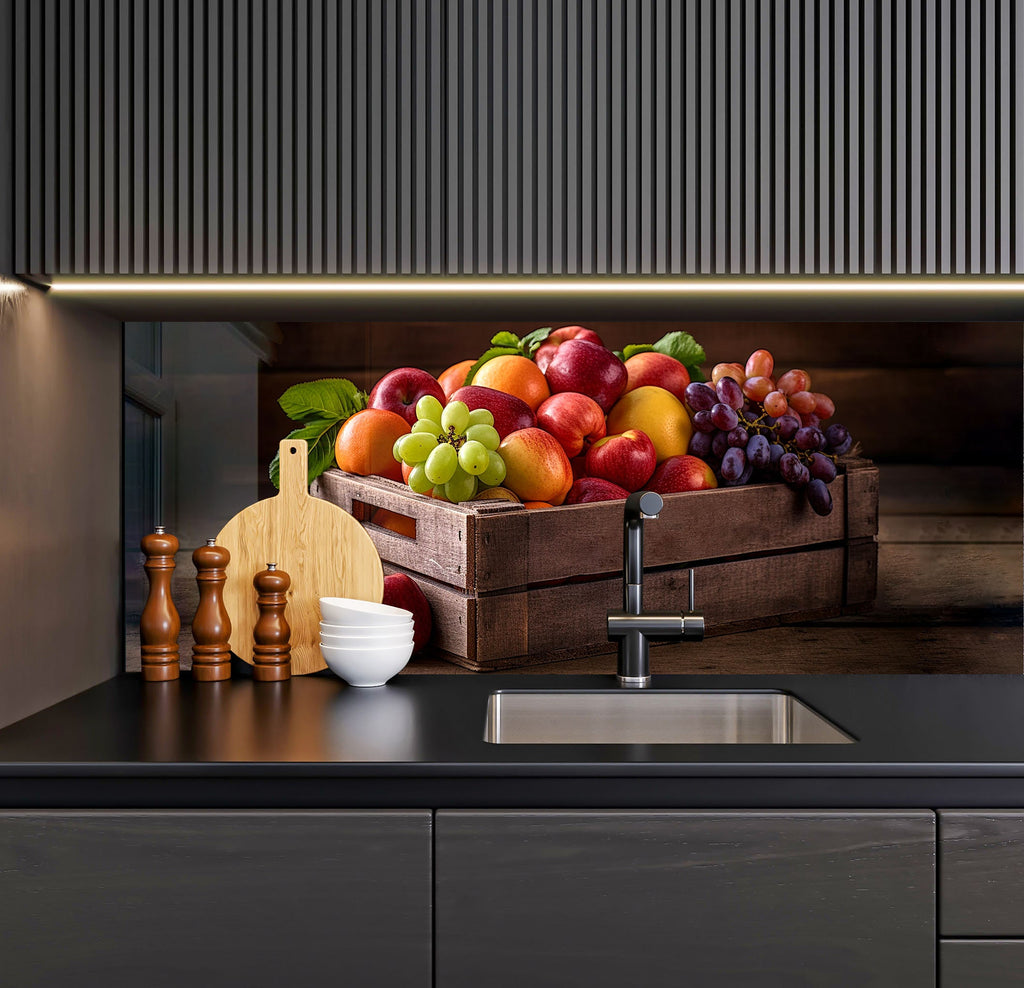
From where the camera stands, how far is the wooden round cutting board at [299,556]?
1746 mm

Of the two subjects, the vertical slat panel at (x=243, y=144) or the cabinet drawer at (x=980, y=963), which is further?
the vertical slat panel at (x=243, y=144)

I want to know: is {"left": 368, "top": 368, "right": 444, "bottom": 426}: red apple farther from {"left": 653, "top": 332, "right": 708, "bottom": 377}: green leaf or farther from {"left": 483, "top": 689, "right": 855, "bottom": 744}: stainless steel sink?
{"left": 483, "top": 689, "right": 855, "bottom": 744}: stainless steel sink

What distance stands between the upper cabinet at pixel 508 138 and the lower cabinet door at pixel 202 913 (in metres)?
0.83

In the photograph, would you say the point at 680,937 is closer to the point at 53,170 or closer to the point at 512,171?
the point at 512,171

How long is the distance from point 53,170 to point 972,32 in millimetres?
1418

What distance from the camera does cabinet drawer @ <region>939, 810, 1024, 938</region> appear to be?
1117 mm

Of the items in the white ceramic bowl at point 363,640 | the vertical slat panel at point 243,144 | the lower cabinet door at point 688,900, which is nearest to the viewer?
the lower cabinet door at point 688,900

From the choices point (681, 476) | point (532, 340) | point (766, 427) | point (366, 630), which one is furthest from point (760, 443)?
point (366, 630)

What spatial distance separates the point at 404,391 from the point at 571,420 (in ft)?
1.08

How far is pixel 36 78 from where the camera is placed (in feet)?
4.67

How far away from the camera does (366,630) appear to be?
161 centimetres

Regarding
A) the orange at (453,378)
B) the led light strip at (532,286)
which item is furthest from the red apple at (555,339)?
the led light strip at (532,286)

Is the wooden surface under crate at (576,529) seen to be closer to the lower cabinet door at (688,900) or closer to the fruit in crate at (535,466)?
the fruit in crate at (535,466)

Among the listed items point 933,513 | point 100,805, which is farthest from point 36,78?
point 933,513
